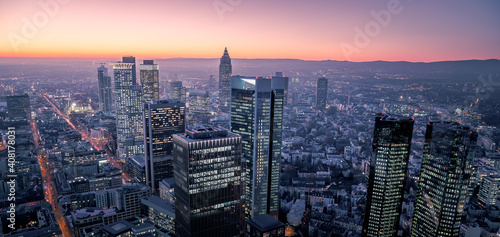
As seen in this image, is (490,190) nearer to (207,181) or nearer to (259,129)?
(259,129)

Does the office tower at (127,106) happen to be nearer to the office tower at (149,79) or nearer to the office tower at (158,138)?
the office tower at (149,79)

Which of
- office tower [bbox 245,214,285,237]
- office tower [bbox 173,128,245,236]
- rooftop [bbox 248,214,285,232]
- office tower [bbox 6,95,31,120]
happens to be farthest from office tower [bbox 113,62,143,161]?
office tower [bbox 173,128,245,236]

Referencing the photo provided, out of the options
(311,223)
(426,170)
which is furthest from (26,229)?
(426,170)

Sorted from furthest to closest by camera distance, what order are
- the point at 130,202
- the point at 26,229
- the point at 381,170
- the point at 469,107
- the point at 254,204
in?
the point at 469,107 < the point at 130,202 < the point at 254,204 < the point at 26,229 < the point at 381,170

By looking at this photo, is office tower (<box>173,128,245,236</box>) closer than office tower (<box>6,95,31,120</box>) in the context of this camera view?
Yes

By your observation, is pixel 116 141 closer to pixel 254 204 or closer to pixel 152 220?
pixel 152 220

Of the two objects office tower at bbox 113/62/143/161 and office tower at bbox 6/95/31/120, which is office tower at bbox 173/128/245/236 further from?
office tower at bbox 6/95/31/120

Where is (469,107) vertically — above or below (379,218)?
Answer: above
